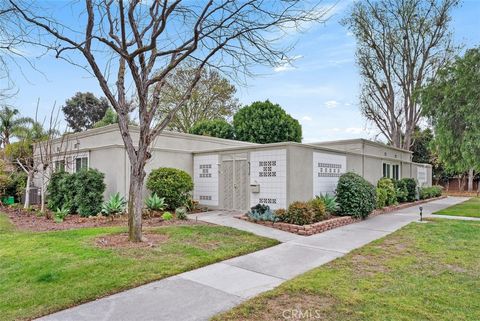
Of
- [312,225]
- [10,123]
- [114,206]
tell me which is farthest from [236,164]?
[10,123]

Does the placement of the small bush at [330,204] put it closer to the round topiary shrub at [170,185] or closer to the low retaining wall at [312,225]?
the low retaining wall at [312,225]

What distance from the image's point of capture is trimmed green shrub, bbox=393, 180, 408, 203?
17281mm

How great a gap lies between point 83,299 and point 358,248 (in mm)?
5713

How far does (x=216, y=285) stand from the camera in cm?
494

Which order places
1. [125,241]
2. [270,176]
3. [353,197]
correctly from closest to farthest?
[125,241]
[270,176]
[353,197]

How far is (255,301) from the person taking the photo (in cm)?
430

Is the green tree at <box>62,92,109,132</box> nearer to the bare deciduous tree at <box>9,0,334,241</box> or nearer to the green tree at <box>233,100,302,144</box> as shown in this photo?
the green tree at <box>233,100,302,144</box>

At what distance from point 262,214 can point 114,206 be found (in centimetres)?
522

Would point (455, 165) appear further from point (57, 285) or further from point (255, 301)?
point (57, 285)

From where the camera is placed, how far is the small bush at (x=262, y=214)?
10094mm

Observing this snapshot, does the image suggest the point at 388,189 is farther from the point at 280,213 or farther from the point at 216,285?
the point at 216,285

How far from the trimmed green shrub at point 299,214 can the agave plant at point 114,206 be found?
5874 millimetres

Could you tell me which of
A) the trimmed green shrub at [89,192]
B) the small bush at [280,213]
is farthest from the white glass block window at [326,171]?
the trimmed green shrub at [89,192]

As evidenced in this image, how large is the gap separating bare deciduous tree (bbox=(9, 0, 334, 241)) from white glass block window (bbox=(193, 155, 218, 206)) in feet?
20.2
